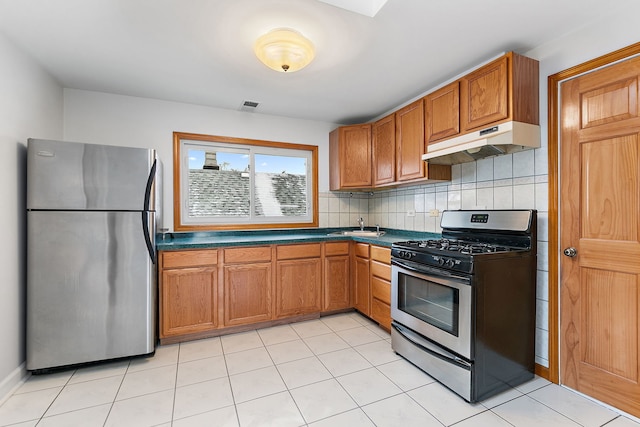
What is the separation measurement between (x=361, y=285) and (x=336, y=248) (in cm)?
47

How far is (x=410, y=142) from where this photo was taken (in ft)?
9.44

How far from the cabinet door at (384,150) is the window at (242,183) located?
0.79m

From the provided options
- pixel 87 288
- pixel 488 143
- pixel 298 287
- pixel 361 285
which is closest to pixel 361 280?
pixel 361 285

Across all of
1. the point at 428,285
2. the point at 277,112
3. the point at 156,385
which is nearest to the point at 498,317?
the point at 428,285

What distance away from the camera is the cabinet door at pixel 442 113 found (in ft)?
7.75

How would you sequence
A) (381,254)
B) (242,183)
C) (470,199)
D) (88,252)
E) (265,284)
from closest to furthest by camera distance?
(88,252) → (470,199) → (381,254) → (265,284) → (242,183)

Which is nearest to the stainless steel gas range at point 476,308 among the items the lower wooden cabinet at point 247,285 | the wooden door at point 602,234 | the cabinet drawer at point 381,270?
the wooden door at point 602,234

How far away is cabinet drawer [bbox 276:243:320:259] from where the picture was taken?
301cm

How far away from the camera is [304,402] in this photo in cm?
181

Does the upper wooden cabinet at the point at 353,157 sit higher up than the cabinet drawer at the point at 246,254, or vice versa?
the upper wooden cabinet at the point at 353,157

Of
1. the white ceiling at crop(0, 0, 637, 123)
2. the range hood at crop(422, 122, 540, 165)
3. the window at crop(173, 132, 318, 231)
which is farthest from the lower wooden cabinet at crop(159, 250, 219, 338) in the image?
the range hood at crop(422, 122, 540, 165)

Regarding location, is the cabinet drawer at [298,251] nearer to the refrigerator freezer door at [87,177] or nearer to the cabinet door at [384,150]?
the cabinet door at [384,150]

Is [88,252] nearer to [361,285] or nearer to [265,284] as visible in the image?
[265,284]

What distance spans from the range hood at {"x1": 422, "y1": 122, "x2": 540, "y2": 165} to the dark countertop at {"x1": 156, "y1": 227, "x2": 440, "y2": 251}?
0.86 meters
